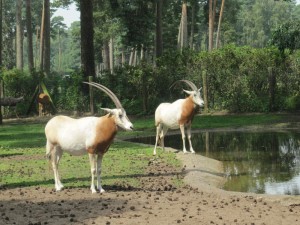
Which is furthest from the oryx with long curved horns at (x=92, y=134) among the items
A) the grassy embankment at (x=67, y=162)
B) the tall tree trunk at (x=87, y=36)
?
the tall tree trunk at (x=87, y=36)

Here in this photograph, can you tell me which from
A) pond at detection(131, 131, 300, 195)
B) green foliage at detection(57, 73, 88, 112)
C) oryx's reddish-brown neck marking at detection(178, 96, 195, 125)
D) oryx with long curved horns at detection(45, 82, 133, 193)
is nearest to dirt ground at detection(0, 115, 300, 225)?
oryx with long curved horns at detection(45, 82, 133, 193)

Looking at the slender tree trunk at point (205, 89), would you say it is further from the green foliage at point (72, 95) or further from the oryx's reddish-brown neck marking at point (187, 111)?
the oryx's reddish-brown neck marking at point (187, 111)

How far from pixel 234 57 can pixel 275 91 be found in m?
3.00

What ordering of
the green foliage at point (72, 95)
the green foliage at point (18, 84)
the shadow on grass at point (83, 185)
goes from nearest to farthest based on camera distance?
1. the shadow on grass at point (83, 185)
2. the green foliage at point (72, 95)
3. the green foliage at point (18, 84)

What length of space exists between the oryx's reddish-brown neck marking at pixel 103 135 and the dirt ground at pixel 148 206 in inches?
34.2

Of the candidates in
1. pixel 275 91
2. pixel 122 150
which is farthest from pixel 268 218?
pixel 275 91

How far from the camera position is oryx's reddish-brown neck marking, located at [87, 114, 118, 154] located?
32.3 feet

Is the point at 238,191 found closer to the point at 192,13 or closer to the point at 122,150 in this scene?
the point at 122,150

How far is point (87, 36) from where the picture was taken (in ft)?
95.3

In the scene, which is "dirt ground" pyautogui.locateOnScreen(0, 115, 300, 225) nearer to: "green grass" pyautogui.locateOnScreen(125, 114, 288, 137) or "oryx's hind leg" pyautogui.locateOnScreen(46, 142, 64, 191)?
"oryx's hind leg" pyautogui.locateOnScreen(46, 142, 64, 191)

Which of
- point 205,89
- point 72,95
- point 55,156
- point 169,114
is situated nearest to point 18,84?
point 72,95

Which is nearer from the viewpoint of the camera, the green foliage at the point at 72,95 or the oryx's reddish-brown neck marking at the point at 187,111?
the oryx's reddish-brown neck marking at the point at 187,111

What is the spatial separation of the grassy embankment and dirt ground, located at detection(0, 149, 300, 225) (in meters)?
0.86

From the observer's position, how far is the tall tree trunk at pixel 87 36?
94.3ft
